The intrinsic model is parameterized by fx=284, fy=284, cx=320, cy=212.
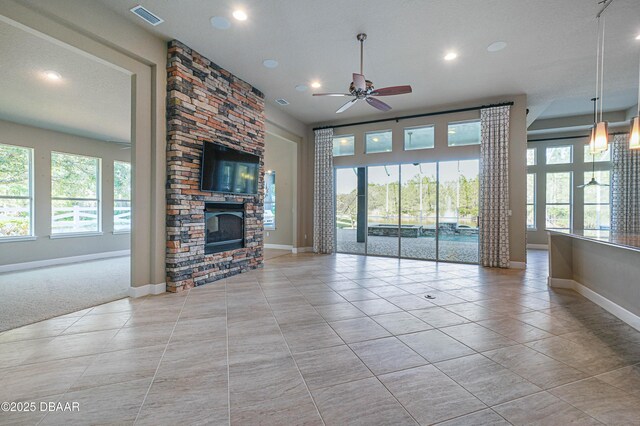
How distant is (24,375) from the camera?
2.07m

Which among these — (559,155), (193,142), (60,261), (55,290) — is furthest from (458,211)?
(60,261)

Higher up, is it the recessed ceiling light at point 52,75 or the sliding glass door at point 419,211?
the recessed ceiling light at point 52,75

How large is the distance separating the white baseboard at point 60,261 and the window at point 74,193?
66cm

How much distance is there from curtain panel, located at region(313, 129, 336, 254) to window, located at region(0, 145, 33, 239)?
653cm

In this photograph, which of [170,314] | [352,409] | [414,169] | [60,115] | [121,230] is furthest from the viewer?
[121,230]

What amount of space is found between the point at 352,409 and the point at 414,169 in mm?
6252

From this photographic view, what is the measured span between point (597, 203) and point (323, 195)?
7975mm

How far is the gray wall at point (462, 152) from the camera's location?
236 inches

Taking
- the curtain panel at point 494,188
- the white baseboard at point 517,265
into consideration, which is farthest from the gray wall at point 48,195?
the white baseboard at point 517,265

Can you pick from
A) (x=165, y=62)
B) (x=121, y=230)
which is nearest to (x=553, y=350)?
(x=165, y=62)

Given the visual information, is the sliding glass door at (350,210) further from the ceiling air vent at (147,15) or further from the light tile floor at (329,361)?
the ceiling air vent at (147,15)

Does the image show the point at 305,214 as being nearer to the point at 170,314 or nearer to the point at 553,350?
the point at 170,314

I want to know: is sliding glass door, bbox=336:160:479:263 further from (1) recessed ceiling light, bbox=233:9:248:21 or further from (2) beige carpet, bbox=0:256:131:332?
(2) beige carpet, bbox=0:256:131:332

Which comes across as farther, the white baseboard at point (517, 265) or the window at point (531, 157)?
the window at point (531, 157)
